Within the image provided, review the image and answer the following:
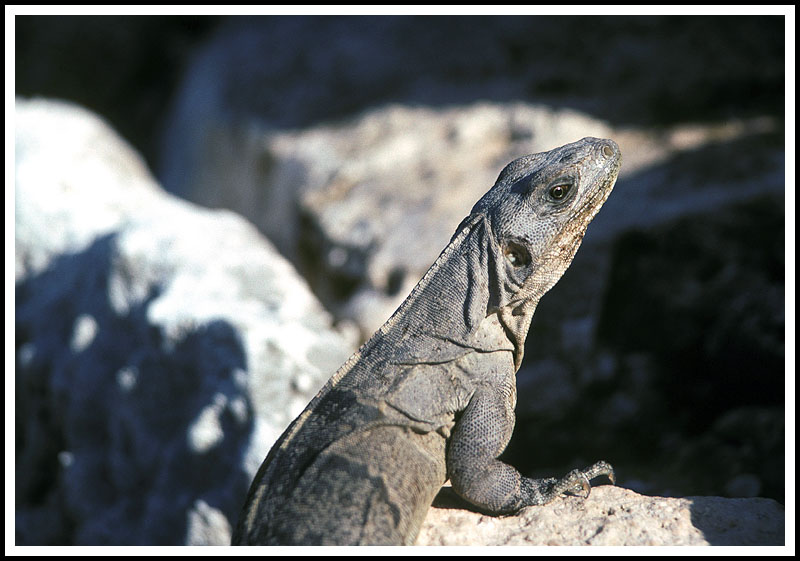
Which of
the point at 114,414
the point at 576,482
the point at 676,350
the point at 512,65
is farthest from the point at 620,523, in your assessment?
the point at 512,65

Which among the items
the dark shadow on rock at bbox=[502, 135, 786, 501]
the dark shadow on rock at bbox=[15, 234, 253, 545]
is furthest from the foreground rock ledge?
the dark shadow on rock at bbox=[15, 234, 253, 545]

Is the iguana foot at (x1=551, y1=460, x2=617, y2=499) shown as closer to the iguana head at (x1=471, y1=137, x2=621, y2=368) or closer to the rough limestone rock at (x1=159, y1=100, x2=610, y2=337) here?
the iguana head at (x1=471, y1=137, x2=621, y2=368)

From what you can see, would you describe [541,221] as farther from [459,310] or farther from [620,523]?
[620,523]

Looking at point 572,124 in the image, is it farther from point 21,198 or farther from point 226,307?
point 21,198

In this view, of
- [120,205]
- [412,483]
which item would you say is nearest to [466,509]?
[412,483]

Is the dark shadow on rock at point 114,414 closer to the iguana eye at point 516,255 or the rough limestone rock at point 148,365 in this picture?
the rough limestone rock at point 148,365

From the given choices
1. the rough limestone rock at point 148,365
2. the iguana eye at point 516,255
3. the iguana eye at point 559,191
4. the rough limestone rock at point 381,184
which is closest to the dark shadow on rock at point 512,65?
the rough limestone rock at point 381,184
